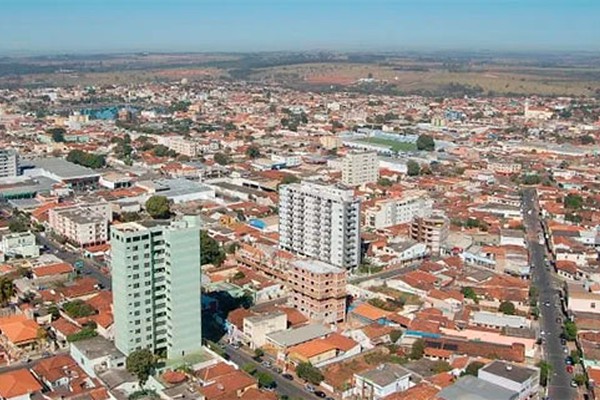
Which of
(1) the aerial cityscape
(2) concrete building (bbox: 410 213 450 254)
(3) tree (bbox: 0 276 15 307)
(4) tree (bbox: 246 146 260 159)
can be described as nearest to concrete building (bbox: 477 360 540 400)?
(1) the aerial cityscape

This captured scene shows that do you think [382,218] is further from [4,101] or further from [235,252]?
[4,101]

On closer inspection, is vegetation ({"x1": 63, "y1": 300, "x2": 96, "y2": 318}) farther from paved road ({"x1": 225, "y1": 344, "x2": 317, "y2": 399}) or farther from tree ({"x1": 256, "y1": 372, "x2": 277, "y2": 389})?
tree ({"x1": 256, "y1": 372, "x2": 277, "y2": 389})

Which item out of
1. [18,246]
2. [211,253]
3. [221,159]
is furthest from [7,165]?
[211,253]

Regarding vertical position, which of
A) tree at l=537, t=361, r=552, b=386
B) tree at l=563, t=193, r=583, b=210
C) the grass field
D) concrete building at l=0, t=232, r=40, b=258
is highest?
the grass field

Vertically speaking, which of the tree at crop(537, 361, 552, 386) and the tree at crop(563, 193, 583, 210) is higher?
the tree at crop(563, 193, 583, 210)

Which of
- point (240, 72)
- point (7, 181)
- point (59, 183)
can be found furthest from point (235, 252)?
point (240, 72)
